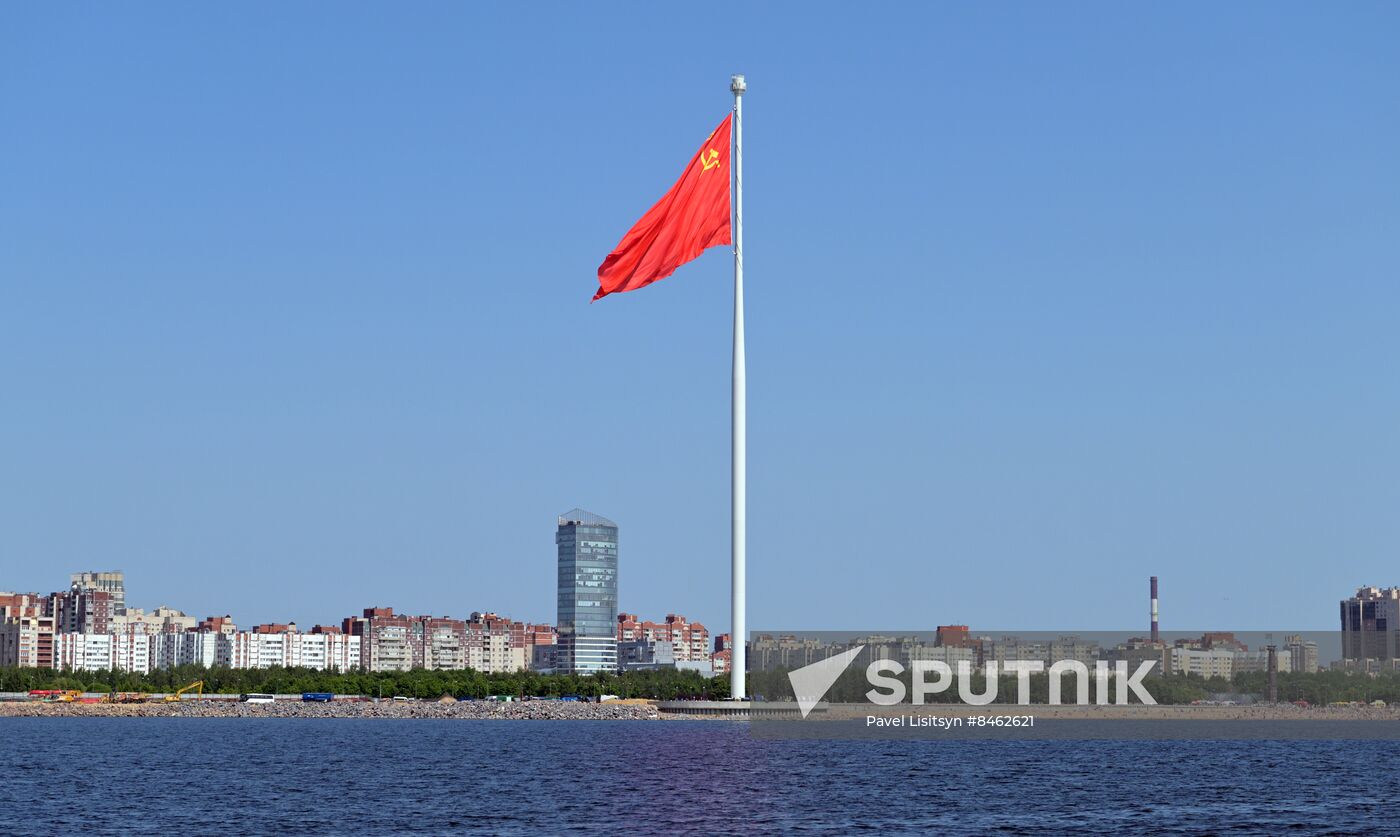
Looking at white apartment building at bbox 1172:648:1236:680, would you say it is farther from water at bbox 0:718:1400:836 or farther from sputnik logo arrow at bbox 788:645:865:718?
sputnik logo arrow at bbox 788:645:865:718

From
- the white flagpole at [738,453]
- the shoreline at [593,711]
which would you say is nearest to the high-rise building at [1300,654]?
the shoreline at [593,711]

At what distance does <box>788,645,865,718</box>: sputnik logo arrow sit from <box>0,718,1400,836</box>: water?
2462 millimetres

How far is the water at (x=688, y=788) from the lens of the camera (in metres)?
46.5

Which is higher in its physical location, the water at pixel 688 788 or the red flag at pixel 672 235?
the red flag at pixel 672 235

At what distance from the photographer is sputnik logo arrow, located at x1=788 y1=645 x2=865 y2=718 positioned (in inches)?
2781

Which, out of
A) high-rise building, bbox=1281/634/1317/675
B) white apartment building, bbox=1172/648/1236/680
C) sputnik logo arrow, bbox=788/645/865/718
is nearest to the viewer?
sputnik logo arrow, bbox=788/645/865/718

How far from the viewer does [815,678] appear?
71375 mm

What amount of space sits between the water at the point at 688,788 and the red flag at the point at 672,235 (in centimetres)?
1627

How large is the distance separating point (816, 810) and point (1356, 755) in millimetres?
57004

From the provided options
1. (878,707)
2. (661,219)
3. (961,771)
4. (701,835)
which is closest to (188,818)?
(701,835)

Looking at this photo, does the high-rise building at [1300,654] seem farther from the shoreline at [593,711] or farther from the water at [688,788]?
the water at [688,788]

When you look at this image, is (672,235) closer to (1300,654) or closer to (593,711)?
(1300,654)

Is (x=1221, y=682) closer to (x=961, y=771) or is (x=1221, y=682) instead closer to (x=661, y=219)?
(x=961, y=771)

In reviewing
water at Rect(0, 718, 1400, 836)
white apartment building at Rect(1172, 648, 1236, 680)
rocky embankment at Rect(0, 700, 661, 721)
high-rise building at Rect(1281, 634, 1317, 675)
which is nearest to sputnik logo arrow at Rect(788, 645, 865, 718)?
water at Rect(0, 718, 1400, 836)
